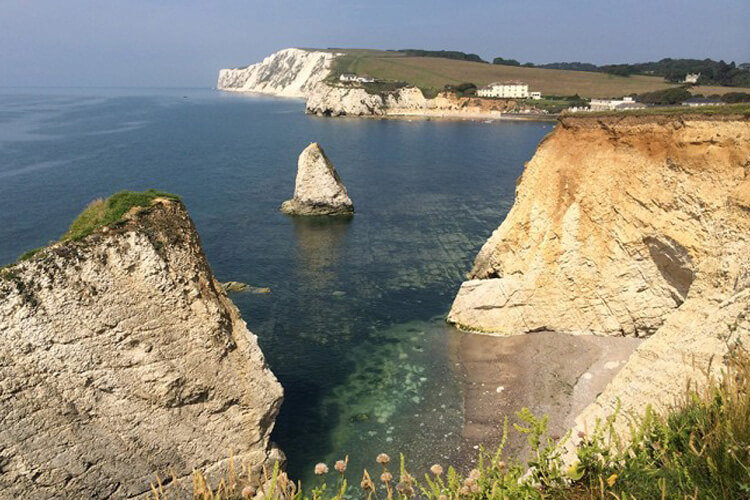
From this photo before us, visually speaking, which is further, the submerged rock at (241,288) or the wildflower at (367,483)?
the submerged rock at (241,288)

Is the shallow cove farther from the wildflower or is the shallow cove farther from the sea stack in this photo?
the wildflower

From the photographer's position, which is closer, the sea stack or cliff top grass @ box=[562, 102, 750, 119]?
cliff top grass @ box=[562, 102, 750, 119]

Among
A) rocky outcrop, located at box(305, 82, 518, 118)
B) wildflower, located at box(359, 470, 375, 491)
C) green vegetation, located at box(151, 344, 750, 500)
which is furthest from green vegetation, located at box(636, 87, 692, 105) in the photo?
wildflower, located at box(359, 470, 375, 491)

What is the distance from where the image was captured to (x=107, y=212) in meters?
16.9

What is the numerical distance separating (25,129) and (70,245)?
14421 cm

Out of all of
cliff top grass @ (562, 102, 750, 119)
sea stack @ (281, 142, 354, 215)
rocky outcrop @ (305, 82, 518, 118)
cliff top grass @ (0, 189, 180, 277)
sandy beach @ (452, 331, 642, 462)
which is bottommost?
sandy beach @ (452, 331, 642, 462)

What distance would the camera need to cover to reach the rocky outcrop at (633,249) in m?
18.0

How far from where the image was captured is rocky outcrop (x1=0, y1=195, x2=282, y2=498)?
48.6ft

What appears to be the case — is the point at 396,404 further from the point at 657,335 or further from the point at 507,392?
the point at 657,335

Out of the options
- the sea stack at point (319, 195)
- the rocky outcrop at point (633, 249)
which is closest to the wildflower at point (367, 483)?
the rocky outcrop at point (633, 249)

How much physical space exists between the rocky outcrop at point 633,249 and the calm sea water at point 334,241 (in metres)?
5.97

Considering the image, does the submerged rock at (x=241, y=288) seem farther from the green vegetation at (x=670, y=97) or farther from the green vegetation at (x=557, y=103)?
the green vegetation at (x=557, y=103)

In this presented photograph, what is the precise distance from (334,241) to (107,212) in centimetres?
3488

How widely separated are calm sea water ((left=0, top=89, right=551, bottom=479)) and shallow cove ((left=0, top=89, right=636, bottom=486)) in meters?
0.13
